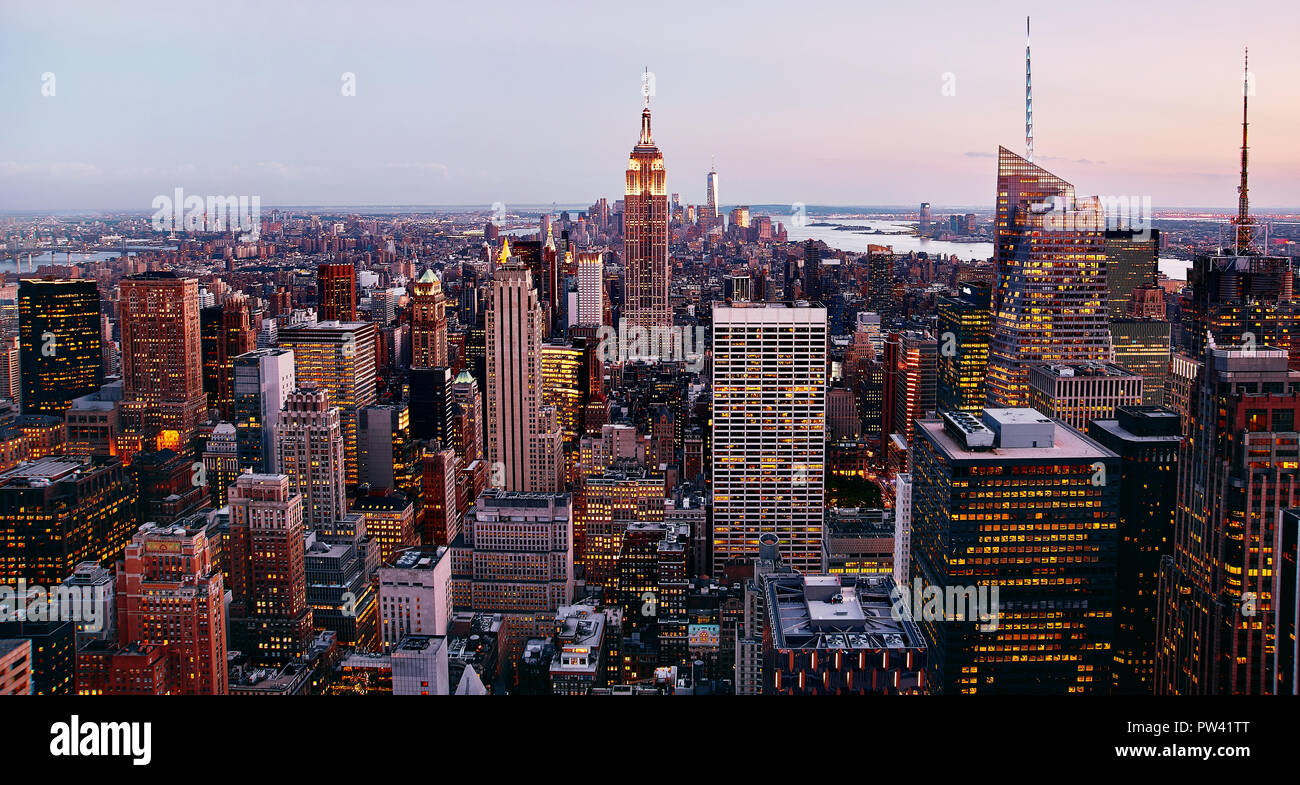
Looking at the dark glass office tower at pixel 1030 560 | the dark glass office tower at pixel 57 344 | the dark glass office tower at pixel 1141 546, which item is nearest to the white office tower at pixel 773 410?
the dark glass office tower at pixel 1030 560

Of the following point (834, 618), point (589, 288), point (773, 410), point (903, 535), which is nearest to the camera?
point (834, 618)

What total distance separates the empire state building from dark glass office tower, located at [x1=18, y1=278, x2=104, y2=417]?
1310 cm

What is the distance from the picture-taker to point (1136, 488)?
10211 mm

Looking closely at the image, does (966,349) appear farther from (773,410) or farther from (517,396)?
(517,396)

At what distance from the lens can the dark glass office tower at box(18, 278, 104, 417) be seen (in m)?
13.2

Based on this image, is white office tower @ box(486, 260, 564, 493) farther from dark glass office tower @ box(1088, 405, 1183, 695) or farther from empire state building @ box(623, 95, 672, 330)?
dark glass office tower @ box(1088, 405, 1183, 695)

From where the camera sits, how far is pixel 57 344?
14594mm

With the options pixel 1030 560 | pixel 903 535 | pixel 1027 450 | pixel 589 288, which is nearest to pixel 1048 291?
pixel 903 535

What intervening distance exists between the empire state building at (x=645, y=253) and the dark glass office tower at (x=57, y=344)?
13104 millimetres

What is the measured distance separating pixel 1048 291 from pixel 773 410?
641 centimetres

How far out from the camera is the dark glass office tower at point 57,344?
13.2 m

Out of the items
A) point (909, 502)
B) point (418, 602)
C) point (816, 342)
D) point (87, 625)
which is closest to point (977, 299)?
point (816, 342)

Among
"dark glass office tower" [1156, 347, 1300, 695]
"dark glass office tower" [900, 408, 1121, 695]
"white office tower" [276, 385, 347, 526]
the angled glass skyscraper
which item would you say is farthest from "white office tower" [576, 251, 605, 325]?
"dark glass office tower" [1156, 347, 1300, 695]
